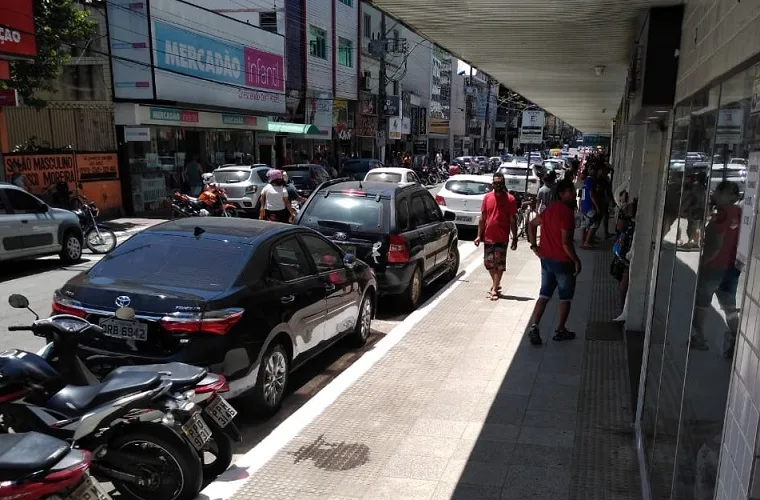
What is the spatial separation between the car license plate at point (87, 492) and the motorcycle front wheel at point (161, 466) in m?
0.65

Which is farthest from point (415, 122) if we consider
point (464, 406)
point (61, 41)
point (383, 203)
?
point (464, 406)

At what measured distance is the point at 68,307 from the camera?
15.8 ft

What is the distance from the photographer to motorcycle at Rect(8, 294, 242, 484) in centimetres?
397

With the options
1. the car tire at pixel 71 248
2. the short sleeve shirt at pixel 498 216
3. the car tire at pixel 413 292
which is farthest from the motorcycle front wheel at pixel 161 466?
the car tire at pixel 71 248

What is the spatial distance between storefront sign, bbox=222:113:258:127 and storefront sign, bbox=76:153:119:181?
635 cm

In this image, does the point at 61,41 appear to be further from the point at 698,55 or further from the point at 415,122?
the point at 415,122

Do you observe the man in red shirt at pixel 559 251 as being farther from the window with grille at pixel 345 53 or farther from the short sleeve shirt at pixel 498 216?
the window with grille at pixel 345 53

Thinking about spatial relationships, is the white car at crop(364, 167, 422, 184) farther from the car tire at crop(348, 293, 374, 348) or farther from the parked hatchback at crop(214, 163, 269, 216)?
the car tire at crop(348, 293, 374, 348)

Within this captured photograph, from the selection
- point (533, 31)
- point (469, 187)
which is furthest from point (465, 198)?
point (533, 31)

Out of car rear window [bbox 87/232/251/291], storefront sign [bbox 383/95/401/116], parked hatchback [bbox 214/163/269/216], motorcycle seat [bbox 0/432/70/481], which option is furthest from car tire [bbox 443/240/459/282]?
storefront sign [bbox 383/95/401/116]

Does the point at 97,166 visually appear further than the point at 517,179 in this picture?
No

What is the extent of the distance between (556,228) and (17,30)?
A: 14654 mm

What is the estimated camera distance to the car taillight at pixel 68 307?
4.75 m

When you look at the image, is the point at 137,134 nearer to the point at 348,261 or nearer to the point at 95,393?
the point at 348,261
